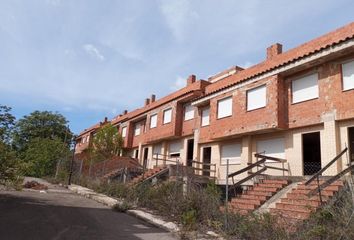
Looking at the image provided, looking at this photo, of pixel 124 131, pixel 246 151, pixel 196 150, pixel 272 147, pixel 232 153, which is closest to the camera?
pixel 272 147

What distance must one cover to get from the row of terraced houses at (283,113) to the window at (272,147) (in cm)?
5

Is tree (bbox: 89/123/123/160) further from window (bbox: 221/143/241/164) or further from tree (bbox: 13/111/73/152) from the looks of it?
tree (bbox: 13/111/73/152)

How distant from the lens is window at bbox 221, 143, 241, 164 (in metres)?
19.1

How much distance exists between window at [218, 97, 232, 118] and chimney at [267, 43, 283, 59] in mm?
3537

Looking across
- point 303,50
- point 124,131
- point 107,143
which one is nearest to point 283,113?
point 303,50

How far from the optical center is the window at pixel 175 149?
85.6ft

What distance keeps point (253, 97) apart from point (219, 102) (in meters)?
3.10

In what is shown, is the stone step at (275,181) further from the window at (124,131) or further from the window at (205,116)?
the window at (124,131)

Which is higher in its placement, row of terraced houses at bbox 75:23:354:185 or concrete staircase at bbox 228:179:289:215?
row of terraced houses at bbox 75:23:354:185

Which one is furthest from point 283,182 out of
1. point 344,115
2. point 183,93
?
point 183,93

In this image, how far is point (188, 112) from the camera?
83.3 ft

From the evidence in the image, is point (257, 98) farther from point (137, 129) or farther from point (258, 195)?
point (137, 129)

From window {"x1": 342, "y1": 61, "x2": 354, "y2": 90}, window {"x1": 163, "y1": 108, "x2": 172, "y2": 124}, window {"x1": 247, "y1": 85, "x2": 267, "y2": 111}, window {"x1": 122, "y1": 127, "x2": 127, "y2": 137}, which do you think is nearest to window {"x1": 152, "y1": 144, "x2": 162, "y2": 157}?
window {"x1": 163, "y1": 108, "x2": 172, "y2": 124}

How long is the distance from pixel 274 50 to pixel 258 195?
33.3 ft
